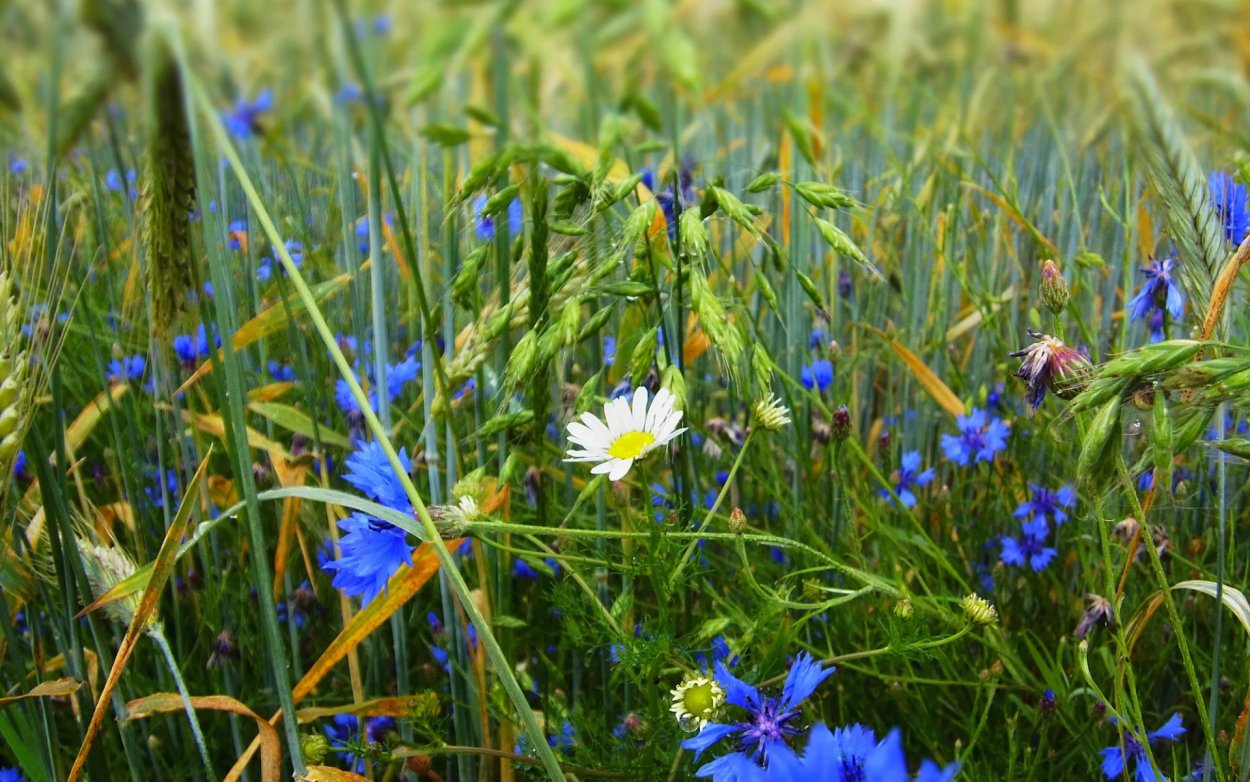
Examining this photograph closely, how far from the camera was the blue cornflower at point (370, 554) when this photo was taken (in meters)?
0.89

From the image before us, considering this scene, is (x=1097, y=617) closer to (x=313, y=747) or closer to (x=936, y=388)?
(x=936, y=388)

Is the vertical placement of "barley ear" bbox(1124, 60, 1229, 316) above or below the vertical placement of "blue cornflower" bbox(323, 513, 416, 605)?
above

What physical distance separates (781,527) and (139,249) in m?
0.72

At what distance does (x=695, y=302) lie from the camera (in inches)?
32.7

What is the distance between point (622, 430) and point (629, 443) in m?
0.02

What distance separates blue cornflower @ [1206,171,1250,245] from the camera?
957 millimetres

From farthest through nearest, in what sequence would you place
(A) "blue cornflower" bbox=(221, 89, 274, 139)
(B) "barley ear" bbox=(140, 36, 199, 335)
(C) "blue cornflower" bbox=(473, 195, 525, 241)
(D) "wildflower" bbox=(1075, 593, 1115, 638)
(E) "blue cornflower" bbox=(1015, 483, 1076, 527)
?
(A) "blue cornflower" bbox=(221, 89, 274, 139), (E) "blue cornflower" bbox=(1015, 483, 1076, 527), (C) "blue cornflower" bbox=(473, 195, 525, 241), (D) "wildflower" bbox=(1075, 593, 1115, 638), (B) "barley ear" bbox=(140, 36, 199, 335)

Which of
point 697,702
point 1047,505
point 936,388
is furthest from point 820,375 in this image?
point 697,702

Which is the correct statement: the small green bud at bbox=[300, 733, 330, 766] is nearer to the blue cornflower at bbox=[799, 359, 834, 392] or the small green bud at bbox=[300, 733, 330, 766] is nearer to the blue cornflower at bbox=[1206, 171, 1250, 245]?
the blue cornflower at bbox=[799, 359, 834, 392]

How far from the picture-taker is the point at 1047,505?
4.06ft

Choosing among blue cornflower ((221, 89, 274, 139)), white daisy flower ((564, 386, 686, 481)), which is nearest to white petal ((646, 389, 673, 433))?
white daisy flower ((564, 386, 686, 481))

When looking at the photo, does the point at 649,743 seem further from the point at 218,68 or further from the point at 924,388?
the point at 924,388

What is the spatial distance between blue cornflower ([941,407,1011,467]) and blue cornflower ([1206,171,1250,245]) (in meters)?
0.37

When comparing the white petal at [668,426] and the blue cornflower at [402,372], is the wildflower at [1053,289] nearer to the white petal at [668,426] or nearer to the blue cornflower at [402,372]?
the white petal at [668,426]
